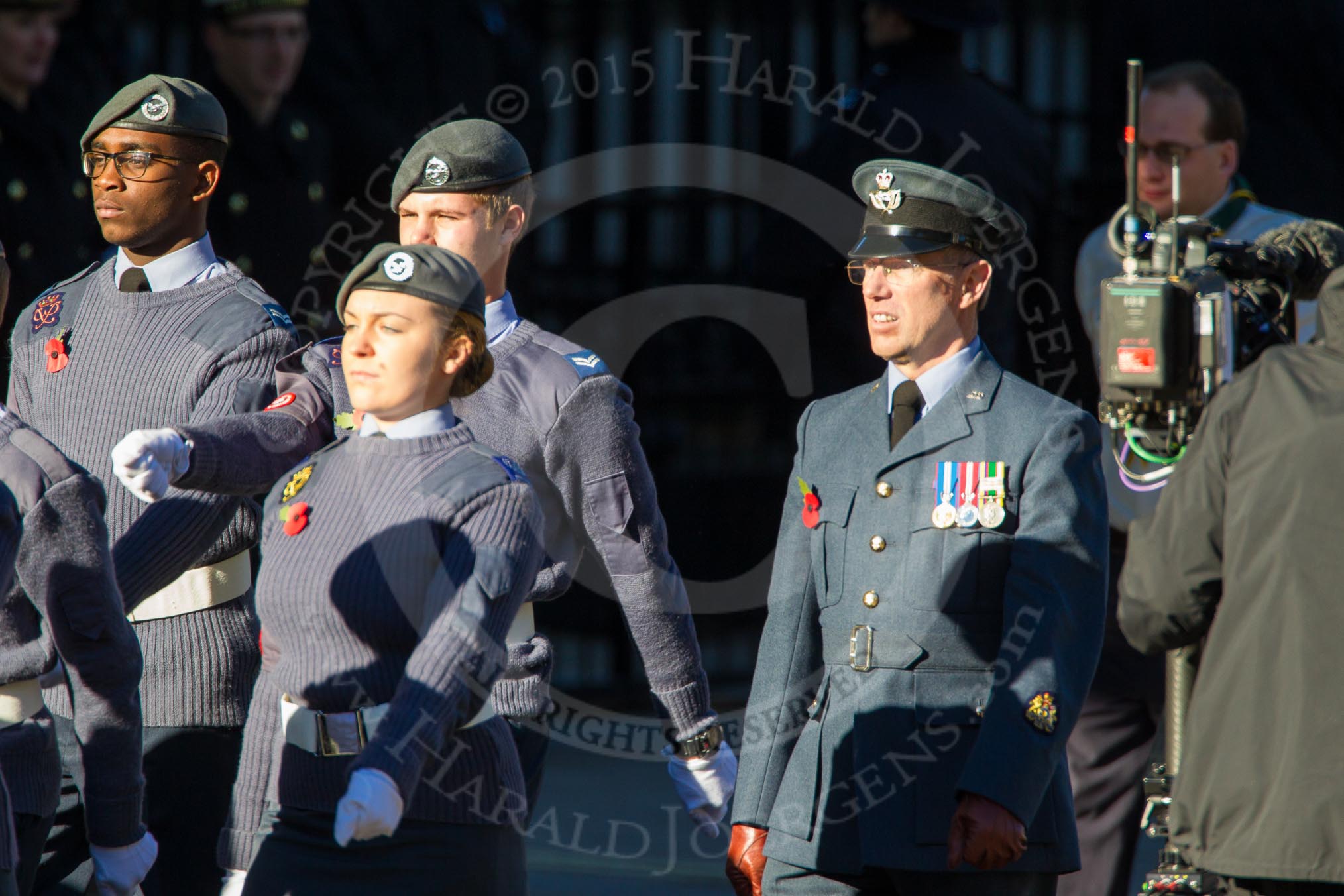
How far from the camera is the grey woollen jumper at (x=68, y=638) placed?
3109 mm

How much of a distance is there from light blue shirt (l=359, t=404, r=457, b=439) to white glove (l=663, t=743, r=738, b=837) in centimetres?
Result: 104

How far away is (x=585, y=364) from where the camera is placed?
364cm

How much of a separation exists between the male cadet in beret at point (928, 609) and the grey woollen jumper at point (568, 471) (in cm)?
24

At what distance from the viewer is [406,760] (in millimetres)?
2676

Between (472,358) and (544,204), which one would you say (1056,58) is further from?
(472,358)

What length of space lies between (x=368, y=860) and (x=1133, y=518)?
220cm

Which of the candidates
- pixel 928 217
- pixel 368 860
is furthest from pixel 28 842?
pixel 928 217

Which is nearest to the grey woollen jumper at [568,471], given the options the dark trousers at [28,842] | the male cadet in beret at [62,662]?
the male cadet in beret at [62,662]

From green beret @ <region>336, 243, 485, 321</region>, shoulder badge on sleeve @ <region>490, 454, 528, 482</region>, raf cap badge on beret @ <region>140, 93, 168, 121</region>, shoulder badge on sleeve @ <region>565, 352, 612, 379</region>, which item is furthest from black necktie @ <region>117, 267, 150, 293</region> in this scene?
shoulder badge on sleeve @ <region>490, 454, 528, 482</region>

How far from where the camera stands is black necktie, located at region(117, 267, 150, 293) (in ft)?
12.9

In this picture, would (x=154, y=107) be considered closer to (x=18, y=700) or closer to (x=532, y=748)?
(x=18, y=700)

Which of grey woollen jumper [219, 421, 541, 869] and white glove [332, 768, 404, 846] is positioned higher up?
grey woollen jumper [219, 421, 541, 869]

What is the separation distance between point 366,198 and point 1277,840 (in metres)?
4.00

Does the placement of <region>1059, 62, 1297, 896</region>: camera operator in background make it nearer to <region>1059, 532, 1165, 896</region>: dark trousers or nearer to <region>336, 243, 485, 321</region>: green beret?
<region>1059, 532, 1165, 896</region>: dark trousers
